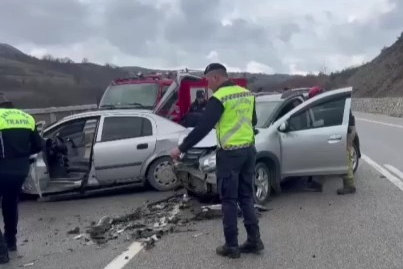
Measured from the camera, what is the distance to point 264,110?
9.75 meters

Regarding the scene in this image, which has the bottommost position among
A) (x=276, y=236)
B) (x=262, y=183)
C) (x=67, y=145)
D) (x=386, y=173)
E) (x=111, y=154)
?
(x=276, y=236)

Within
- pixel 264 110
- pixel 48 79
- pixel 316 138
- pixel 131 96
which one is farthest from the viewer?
pixel 48 79

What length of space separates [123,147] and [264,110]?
2408 millimetres

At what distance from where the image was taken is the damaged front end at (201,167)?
8.21m

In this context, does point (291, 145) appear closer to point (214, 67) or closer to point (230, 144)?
point (230, 144)

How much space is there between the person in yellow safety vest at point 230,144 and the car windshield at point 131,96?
7831 mm

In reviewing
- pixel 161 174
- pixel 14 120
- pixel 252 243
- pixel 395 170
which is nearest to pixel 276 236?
pixel 252 243

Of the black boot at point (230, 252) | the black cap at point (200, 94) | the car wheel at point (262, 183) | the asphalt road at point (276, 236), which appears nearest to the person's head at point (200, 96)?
the black cap at point (200, 94)

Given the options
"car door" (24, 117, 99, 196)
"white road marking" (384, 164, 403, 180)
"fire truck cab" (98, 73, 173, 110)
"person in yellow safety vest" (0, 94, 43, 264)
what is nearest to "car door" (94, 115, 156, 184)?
"car door" (24, 117, 99, 196)

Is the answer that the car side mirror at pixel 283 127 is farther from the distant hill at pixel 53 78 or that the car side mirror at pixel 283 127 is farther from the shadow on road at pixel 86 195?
the distant hill at pixel 53 78

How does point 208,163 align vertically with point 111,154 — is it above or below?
below

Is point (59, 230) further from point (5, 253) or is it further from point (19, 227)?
point (5, 253)

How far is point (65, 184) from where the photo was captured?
382 inches

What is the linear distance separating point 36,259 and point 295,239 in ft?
9.16
